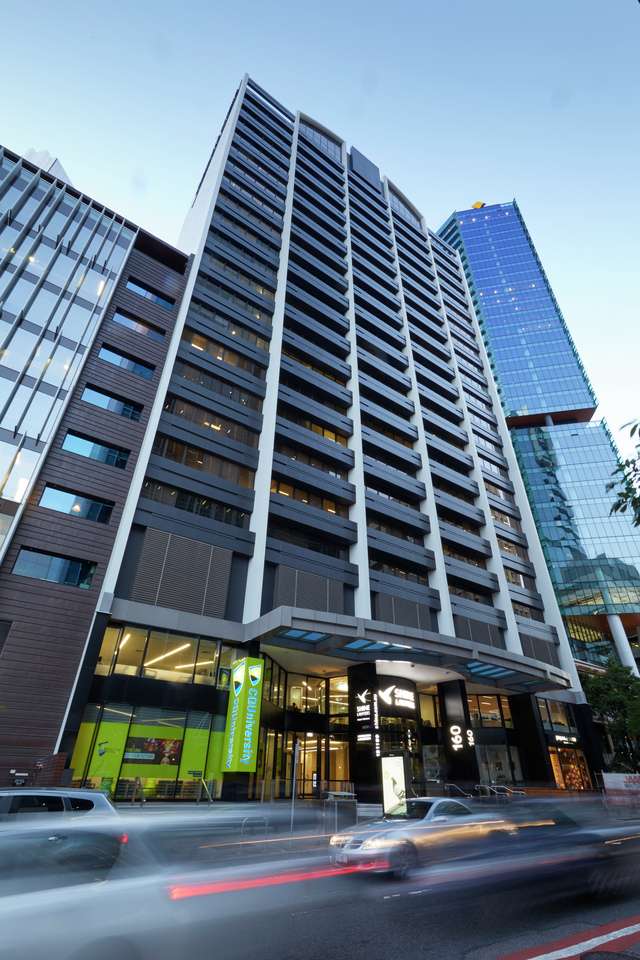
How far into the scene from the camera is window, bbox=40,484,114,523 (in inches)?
932

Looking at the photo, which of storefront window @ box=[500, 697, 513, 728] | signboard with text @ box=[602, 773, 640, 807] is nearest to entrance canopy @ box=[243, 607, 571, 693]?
signboard with text @ box=[602, 773, 640, 807]

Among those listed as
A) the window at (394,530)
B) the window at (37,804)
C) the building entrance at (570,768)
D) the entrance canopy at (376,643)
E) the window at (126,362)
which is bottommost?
the window at (37,804)

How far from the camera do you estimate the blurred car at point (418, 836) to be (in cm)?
866

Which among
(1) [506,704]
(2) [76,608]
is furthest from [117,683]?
(1) [506,704]

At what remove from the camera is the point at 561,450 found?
288ft

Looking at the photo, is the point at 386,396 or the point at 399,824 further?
the point at 386,396

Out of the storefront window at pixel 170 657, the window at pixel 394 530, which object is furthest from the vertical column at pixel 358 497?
the storefront window at pixel 170 657

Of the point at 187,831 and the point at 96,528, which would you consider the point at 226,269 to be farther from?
the point at 187,831

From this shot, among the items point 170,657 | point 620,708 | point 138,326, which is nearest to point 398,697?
point 170,657

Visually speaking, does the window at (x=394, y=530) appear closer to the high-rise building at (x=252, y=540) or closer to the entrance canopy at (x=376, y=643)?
the high-rise building at (x=252, y=540)

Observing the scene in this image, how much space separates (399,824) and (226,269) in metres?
40.6

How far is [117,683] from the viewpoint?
21.2 m

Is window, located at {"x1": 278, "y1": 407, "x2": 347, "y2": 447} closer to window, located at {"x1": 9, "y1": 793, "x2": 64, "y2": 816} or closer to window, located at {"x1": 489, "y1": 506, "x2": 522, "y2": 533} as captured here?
window, located at {"x1": 489, "y1": 506, "x2": 522, "y2": 533}

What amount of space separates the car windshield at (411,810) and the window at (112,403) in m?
24.7
